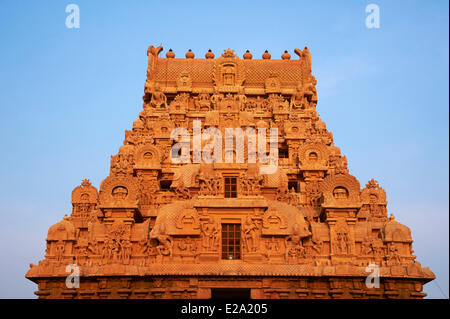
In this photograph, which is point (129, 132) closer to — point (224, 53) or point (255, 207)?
point (224, 53)

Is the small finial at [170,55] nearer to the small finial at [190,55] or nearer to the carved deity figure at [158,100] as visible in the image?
the small finial at [190,55]

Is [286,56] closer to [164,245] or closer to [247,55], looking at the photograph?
[247,55]

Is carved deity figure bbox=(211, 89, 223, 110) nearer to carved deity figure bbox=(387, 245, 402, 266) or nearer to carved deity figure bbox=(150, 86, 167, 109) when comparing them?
carved deity figure bbox=(150, 86, 167, 109)

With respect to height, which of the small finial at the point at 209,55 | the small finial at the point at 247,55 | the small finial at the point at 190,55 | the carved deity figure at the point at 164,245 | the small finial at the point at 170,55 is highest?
the small finial at the point at 247,55

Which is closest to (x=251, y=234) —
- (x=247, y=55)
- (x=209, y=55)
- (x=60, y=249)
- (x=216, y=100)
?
(x=60, y=249)

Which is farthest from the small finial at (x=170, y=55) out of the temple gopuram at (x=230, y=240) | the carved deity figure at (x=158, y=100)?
the temple gopuram at (x=230, y=240)

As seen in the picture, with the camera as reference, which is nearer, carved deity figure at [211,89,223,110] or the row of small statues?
carved deity figure at [211,89,223,110]

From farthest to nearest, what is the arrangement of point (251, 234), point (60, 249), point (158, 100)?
point (158, 100), point (60, 249), point (251, 234)

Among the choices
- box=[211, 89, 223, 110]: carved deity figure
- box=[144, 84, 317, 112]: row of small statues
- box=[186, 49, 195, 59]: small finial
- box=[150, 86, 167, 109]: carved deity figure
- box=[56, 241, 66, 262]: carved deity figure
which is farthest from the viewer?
box=[186, 49, 195, 59]: small finial

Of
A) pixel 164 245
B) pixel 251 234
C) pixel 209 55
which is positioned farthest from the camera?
pixel 209 55

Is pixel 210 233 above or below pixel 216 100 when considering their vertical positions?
below

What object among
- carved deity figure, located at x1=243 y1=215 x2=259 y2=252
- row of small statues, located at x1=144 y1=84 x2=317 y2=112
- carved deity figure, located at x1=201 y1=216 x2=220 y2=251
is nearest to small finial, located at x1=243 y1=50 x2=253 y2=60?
row of small statues, located at x1=144 y1=84 x2=317 y2=112

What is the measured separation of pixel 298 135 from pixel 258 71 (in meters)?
11.1
